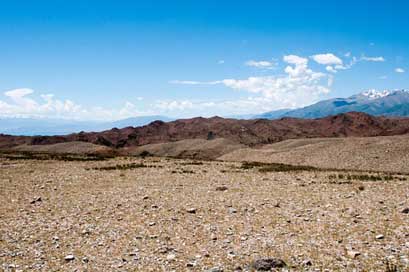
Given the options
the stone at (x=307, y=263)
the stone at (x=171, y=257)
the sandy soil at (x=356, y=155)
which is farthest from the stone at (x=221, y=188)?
the sandy soil at (x=356, y=155)

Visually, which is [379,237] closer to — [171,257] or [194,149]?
[171,257]

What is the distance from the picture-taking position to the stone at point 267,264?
11.3m

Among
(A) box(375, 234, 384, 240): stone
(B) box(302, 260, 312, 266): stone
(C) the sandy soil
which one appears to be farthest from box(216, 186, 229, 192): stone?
(C) the sandy soil

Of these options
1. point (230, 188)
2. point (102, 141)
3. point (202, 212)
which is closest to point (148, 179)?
point (230, 188)

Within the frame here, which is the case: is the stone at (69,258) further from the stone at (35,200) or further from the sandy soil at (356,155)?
the sandy soil at (356,155)

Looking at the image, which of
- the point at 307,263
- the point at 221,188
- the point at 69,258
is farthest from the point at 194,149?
the point at 307,263

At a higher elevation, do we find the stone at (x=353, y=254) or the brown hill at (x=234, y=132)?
the brown hill at (x=234, y=132)

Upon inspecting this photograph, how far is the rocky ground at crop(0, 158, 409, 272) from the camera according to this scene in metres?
12.2

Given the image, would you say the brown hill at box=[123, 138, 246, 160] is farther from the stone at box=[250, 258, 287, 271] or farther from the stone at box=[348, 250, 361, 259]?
the stone at box=[250, 258, 287, 271]

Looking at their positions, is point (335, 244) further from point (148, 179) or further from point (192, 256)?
point (148, 179)

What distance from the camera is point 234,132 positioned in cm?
17412

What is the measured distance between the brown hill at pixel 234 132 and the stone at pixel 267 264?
5805 inches

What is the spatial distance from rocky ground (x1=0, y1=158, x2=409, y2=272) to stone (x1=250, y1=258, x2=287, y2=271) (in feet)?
0.12

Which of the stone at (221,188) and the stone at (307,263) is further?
the stone at (221,188)
